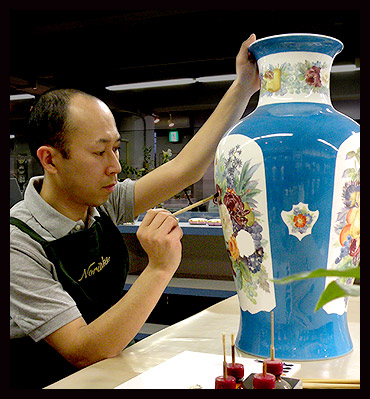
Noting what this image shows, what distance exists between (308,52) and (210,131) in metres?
Result: 0.47

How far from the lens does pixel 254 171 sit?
953 millimetres

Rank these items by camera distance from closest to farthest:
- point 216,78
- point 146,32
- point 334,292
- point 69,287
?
point 334,292 < point 69,287 < point 146,32 < point 216,78

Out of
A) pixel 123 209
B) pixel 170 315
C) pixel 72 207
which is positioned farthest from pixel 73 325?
pixel 170 315

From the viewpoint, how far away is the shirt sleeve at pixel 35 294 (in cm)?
108

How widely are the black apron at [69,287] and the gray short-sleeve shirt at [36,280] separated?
27mm

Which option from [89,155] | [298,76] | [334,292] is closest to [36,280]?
[89,155]

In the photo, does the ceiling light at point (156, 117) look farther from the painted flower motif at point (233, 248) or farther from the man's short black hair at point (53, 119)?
the painted flower motif at point (233, 248)

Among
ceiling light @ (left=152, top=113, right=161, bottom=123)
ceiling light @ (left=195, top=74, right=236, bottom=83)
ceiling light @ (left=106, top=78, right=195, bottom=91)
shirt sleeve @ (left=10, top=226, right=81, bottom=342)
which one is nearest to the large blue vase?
shirt sleeve @ (left=10, top=226, right=81, bottom=342)

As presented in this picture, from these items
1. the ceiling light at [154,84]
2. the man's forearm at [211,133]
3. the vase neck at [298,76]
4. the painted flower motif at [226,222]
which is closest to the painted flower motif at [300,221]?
the painted flower motif at [226,222]

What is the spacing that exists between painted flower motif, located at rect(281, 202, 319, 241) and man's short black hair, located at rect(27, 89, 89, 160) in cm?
64

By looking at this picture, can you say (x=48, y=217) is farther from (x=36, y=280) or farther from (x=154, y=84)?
(x=154, y=84)

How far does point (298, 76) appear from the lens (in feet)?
3.41

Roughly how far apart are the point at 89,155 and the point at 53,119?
15 centimetres

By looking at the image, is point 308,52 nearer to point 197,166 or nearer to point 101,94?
point 197,166
